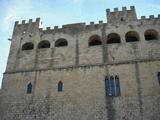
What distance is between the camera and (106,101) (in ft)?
47.4

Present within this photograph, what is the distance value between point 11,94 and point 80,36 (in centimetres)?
636

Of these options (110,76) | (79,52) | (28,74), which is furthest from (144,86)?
(28,74)

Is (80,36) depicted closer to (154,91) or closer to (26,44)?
(26,44)

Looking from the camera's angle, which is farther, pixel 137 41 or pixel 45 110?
pixel 137 41

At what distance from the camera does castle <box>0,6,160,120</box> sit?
14297mm

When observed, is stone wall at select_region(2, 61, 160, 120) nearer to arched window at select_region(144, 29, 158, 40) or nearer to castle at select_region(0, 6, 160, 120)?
castle at select_region(0, 6, 160, 120)

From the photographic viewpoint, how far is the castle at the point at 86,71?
14297 mm

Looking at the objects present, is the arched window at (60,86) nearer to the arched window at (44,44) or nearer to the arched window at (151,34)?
the arched window at (44,44)

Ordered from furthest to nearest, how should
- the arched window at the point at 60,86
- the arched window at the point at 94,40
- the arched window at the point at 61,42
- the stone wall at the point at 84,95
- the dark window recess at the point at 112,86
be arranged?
the arched window at the point at 61,42 < the arched window at the point at 94,40 < the arched window at the point at 60,86 < the dark window recess at the point at 112,86 < the stone wall at the point at 84,95

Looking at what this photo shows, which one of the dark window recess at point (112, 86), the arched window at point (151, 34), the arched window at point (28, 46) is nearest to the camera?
the dark window recess at point (112, 86)

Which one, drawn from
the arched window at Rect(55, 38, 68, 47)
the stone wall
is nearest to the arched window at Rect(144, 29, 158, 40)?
the stone wall

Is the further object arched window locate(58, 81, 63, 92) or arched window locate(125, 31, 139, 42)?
arched window locate(125, 31, 139, 42)

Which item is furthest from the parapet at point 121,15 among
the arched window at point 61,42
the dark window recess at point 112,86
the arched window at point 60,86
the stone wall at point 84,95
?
the arched window at point 60,86

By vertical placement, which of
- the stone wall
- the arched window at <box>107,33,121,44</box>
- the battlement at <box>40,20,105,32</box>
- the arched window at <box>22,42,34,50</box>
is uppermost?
the battlement at <box>40,20,105,32</box>
